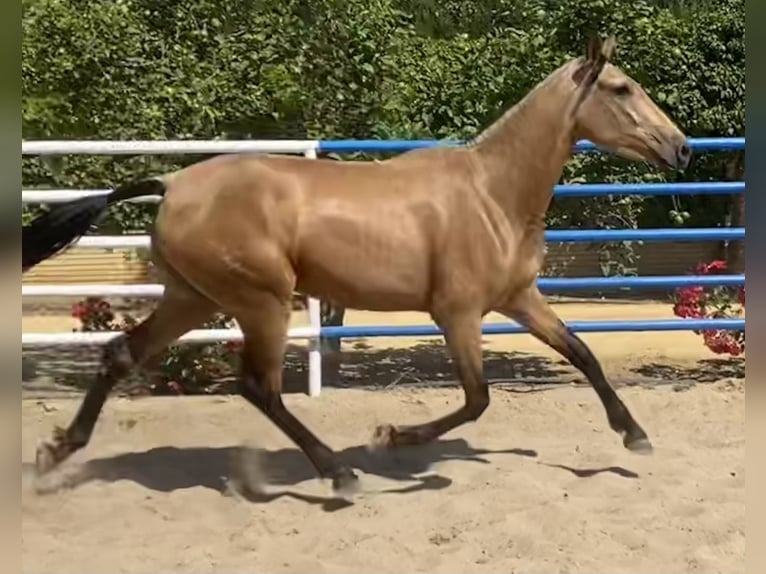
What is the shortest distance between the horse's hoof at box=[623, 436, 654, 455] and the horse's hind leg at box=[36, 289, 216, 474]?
5.87 feet

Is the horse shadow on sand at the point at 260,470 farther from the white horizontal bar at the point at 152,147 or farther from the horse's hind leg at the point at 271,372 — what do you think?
the white horizontal bar at the point at 152,147

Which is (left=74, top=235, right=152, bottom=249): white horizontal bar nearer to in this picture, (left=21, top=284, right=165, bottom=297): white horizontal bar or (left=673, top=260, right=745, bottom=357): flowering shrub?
(left=21, top=284, right=165, bottom=297): white horizontal bar

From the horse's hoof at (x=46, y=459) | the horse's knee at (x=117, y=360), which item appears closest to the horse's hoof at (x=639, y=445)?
the horse's knee at (x=117, y=360)

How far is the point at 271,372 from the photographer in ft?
12.1

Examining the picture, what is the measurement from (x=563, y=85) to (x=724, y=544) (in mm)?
1790

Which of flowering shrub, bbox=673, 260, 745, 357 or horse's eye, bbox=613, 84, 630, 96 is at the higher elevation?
horse's eye, bbox=613, 84, 630, 96

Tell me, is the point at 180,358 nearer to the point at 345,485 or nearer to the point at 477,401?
the point at 345,485

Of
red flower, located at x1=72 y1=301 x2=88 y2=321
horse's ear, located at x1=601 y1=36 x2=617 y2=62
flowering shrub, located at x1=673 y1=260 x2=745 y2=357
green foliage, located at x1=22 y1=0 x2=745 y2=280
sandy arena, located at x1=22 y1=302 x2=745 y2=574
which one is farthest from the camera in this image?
flowering shrub, located at x1=673 y1=260 x2=745 y2=357

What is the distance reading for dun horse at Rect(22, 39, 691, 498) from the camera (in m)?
3.64

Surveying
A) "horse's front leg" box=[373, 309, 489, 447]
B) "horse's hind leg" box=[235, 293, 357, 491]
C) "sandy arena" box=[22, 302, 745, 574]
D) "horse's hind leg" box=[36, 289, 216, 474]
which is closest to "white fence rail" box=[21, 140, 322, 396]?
"sandy arena" box=[22, 302, 745, 574]

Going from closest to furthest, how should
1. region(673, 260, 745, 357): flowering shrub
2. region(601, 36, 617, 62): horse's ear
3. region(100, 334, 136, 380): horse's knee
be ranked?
region(601, 36, 617, 62): horse's ear < region(100, 334, 136, 380): horse's knee < region(673, 260, 745, 357): flowering shrub

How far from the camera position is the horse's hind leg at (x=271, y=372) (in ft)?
11.9

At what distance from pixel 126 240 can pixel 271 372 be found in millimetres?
1932

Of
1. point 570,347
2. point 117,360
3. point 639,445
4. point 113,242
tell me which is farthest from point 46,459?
point 639,445
